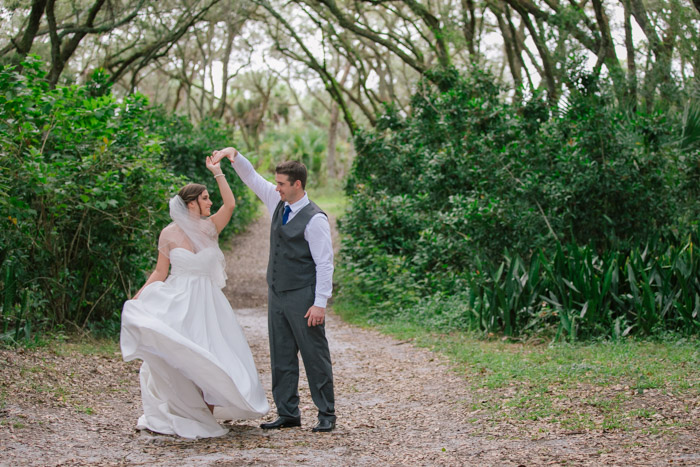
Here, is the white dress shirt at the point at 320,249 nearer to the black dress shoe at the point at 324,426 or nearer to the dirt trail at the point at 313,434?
the black dress shoe at the point at 324,426

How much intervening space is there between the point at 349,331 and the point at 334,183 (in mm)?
25450

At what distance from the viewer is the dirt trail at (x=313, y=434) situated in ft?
13.7

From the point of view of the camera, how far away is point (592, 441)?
444 cm

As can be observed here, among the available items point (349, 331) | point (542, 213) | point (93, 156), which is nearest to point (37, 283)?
point (93, 156)

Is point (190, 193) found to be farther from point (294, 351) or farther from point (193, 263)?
point (294, 351)

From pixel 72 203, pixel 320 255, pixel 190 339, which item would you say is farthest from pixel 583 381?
pixel 72 203

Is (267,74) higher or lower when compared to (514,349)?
higher

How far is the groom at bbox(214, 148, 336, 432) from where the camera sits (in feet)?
15.9

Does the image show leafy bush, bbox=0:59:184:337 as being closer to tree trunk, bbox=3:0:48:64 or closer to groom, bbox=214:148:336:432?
tree trunk, bbox=3:0:48:64

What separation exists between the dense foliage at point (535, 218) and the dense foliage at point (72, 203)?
14.4ft

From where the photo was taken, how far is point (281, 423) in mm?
5055

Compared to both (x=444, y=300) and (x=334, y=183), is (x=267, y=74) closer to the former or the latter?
(x=334, y=183)

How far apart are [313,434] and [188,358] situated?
105 centimetres

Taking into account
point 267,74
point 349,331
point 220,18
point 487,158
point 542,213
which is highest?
point 267,74
